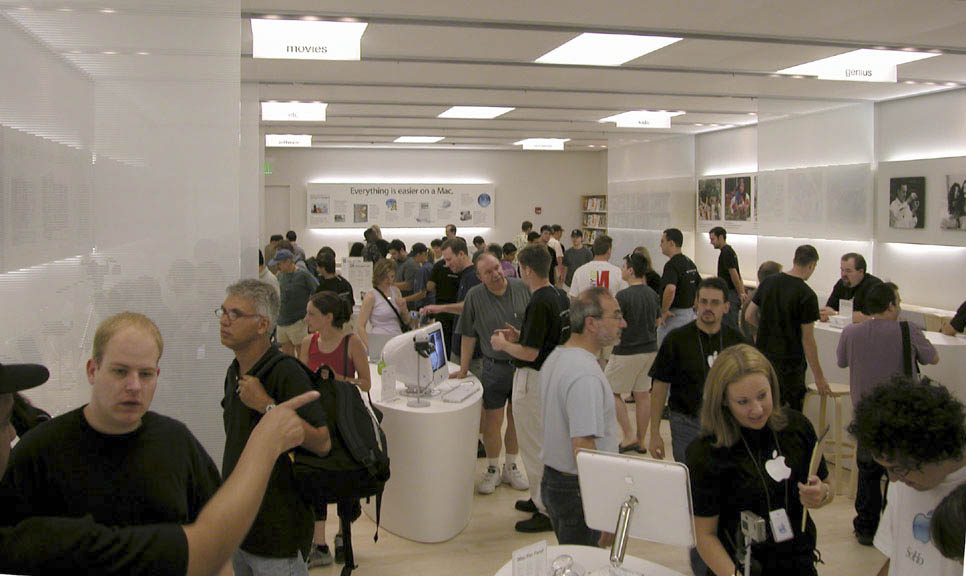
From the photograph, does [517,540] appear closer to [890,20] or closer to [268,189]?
[890,20]

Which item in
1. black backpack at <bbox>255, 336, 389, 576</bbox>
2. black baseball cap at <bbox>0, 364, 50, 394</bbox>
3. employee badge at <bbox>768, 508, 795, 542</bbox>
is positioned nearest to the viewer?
black baseball cap at <bbox>0, 364, 50, 394</bbox>

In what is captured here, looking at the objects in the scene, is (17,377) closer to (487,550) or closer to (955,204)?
(487,550)

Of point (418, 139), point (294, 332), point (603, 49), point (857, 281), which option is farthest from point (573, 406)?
point (418, 139)

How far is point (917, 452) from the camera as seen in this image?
227cm

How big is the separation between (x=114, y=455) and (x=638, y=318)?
5419mm

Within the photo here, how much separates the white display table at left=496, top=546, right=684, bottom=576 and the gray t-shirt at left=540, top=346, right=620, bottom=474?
0.55m

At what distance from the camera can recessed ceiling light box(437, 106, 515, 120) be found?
1083 cm

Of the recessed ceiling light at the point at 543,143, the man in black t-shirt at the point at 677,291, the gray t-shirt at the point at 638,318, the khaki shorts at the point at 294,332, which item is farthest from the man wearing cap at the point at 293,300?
the recessed ceiling light at the point at 543,143

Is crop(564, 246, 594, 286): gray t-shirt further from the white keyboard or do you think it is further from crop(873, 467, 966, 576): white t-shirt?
crop(873, 467, 966, 576): white t-shirt

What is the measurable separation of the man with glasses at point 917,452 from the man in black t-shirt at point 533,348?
235 centimetres

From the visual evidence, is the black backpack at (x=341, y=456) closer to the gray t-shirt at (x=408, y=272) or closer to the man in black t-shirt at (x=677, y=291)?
the man in black t-shirt at (x=677, y=291)

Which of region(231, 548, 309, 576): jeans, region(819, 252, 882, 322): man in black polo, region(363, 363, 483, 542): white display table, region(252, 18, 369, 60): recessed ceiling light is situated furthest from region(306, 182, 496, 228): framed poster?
region(231, 548, 309, 576): jeans

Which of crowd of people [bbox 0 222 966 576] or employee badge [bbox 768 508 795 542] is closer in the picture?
crowd of people [bbox 0 222 966 576]

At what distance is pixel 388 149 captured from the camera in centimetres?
1872
